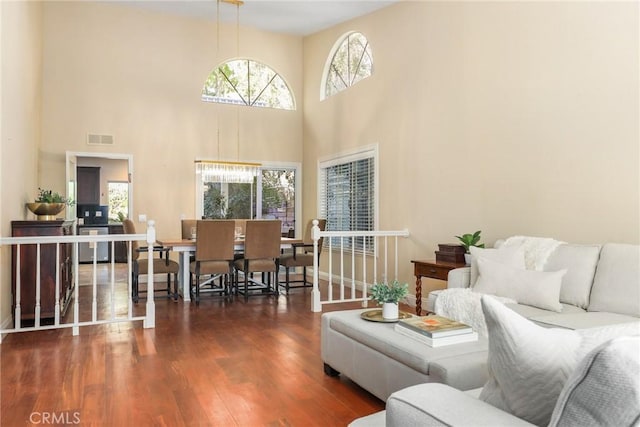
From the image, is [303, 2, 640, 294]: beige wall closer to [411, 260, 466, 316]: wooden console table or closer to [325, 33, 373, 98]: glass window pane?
[325, 33, 373, 98]: glass window pane

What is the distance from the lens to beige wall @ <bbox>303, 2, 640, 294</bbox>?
331cm

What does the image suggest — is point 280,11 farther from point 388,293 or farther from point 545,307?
point 545,307

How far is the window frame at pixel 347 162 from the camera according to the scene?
20.2 feet

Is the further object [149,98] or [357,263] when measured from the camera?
[149,98]

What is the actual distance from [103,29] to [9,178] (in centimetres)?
364

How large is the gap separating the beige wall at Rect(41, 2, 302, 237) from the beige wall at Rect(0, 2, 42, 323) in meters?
0.47

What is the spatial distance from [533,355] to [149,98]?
287 inches

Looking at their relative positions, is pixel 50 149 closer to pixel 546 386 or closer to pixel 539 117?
pixel 539 117

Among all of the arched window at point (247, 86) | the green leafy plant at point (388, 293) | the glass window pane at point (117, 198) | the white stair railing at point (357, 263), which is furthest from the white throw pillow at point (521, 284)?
the glass window pane at point (117, 198)

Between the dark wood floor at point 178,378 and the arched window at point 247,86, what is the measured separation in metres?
4.41

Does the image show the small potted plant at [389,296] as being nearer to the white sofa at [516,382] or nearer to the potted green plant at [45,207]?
the white sofa at [516,382]

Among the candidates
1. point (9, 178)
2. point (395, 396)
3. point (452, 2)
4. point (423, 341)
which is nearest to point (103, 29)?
point (9, 178)

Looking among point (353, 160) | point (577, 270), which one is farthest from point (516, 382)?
point (353, 160)

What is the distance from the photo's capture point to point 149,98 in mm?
7234
